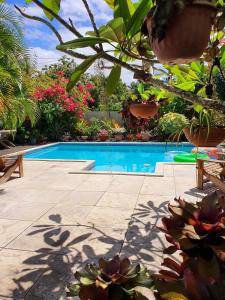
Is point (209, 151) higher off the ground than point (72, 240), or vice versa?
point (72, 240)

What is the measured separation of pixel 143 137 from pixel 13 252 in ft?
47.9

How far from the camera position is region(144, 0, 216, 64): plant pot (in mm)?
927

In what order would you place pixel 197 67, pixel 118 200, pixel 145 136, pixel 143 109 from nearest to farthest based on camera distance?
1. pixel 197 67
2. pixel 143 109
3. pixel 118 200
4. pixel 145 136

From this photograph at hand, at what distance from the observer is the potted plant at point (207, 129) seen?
229 cm

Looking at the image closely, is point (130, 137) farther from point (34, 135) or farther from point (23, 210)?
point (23, 210)

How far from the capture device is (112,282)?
4.30ft

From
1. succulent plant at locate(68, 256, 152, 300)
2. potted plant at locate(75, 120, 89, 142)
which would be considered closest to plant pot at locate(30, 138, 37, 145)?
potted plant at locate(75, 120, 89, 142)

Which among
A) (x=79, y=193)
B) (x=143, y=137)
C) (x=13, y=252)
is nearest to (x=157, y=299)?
(x=13, y=252)

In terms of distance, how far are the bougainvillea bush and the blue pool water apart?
158 cm

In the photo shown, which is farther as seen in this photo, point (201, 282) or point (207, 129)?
point (207, 129)

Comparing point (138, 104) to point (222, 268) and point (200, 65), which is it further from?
point (222, 268)

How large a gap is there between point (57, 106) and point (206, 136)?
1560cm

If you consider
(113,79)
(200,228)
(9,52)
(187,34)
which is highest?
(9,52)

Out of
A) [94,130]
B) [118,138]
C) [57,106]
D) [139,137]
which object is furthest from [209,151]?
[57,106]
